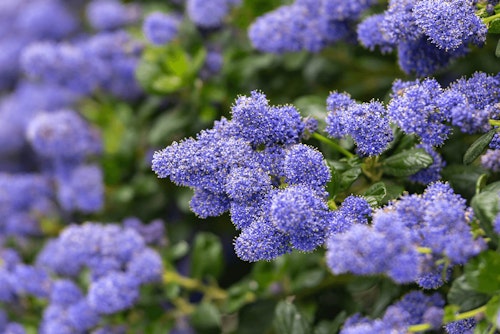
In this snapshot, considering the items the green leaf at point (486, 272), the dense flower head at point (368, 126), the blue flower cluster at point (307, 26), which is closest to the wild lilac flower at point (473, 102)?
the dense flower head at point (368, 126)

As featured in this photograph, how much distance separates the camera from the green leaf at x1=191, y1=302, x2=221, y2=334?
1.80 metres

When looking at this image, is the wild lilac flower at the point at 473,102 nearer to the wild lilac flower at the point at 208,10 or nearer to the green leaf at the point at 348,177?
the green leaf at the point at 348,177

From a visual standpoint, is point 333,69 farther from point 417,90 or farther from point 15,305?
point 15,305

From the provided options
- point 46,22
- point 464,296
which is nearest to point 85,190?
point 46,22

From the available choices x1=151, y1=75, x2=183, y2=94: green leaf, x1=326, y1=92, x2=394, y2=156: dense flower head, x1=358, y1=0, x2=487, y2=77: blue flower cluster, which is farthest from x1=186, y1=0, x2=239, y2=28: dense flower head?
x1=326, y1=92, x2=394, y2=156: dense flower head

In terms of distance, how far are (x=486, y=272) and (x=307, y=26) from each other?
0.89 metres

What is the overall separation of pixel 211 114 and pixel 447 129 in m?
0.91

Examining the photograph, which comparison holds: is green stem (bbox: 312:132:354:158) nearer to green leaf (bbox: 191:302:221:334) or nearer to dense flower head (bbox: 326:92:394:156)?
dense flower head (bbox: 326:92:394:156)

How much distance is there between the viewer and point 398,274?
39.0 inches

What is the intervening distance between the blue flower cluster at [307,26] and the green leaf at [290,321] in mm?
700

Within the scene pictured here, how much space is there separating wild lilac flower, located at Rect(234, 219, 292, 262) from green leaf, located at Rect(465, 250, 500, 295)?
338 millimetres

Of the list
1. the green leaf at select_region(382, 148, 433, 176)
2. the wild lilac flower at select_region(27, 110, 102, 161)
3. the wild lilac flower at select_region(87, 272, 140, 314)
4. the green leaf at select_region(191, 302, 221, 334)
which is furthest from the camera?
the wild lilac flower at select_region(27, 110, 102, 161)

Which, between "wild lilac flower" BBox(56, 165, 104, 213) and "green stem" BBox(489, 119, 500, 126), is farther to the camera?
"wild lilac flower" BBox(56, 165, 104, 213)

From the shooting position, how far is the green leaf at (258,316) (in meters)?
1.81
